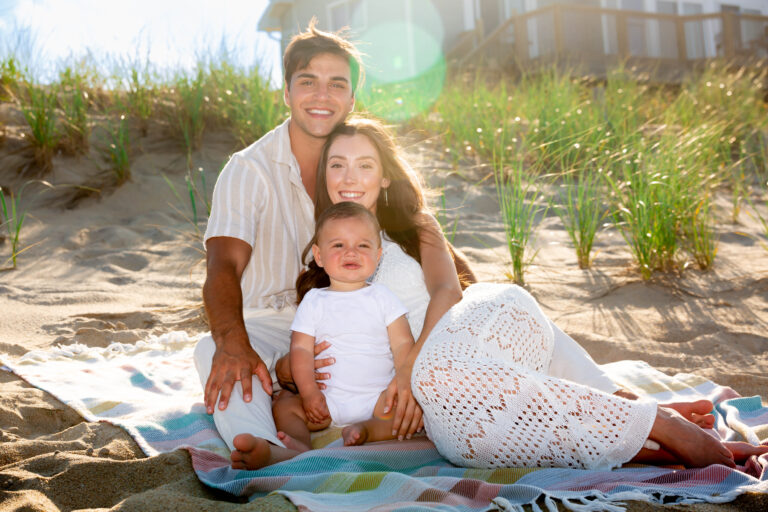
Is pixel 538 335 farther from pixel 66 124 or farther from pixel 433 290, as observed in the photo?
pixel 66 124

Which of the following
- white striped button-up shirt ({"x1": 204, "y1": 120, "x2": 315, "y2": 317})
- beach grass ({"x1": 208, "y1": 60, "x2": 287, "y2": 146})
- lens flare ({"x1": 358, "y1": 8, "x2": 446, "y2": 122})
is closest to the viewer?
white striped button-up shirt ({"x1": 204, "y1": 120, "x2": 315, "y2": 317})

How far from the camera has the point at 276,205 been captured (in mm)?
2941

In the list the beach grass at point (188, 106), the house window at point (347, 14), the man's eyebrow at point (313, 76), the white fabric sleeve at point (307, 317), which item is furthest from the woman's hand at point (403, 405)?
the house window at point (347, 14)

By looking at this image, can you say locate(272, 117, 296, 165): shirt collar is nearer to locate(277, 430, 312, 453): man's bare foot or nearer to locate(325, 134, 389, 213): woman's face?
locate(325, 134, 389, 213): woman's face

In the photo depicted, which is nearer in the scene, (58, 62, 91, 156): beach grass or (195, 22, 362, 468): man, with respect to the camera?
(195, 22, 362, 468): man

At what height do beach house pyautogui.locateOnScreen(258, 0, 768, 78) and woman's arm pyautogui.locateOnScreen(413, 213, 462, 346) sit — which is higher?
beach house pyautogui.locateOnScreen(258, 0, 768, 78)

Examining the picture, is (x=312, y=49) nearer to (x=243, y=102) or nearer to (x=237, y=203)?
(x=237, y=203)

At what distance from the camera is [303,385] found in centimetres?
228

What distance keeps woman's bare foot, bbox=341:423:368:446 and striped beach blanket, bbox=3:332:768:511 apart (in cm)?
5

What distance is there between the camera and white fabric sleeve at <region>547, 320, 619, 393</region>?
7.32 ft

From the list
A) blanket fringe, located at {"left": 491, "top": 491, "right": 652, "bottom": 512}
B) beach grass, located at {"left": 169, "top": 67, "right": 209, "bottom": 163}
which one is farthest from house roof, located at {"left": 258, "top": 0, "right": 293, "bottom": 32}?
blanket fringe, located at {"left": 491, "top": 491, "right": 652, "bottom": 512}

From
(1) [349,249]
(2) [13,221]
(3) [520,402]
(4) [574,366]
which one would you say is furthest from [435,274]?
(2) [13,221]

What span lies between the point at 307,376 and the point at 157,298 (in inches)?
95.5

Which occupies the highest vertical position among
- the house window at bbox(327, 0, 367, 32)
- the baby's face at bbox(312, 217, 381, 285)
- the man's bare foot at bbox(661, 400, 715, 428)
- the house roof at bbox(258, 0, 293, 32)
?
the house roof at bbox(258, 0, 293, 32)
